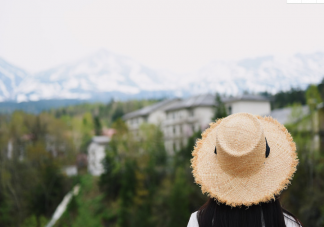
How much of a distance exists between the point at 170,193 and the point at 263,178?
1274 centimetres

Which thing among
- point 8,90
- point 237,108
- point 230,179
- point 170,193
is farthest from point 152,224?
point 8,90

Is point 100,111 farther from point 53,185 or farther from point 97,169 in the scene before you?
point 53,185

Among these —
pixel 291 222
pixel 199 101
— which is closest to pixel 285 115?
pixel 199 101

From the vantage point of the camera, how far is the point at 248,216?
908mm

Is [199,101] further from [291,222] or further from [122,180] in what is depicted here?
[291,222]

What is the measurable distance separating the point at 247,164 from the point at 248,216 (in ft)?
0.52

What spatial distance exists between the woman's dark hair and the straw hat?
0.03 m

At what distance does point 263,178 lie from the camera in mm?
924

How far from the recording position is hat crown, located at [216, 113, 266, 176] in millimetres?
890

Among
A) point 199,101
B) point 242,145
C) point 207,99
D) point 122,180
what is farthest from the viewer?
point 207,99

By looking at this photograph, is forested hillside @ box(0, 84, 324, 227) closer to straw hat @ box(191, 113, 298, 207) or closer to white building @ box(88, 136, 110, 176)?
white building @ box(88, 136, 110, 176)

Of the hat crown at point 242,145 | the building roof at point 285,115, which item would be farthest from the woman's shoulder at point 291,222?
the building roof at point 285,115

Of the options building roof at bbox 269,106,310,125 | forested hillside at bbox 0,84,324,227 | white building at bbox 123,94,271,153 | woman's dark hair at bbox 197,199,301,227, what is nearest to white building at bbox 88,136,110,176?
forested hillside at bbox 0,84,324,227

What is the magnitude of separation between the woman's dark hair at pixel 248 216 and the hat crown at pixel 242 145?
112 millimetres
